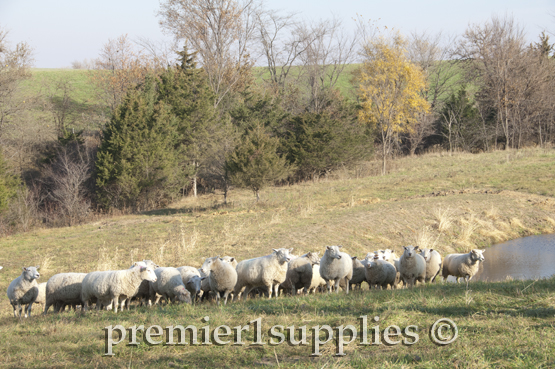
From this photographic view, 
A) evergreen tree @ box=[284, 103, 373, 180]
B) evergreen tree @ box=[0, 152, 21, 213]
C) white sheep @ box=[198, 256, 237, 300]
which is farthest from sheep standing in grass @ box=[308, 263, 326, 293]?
evergreen tree @ box=[284, 103, 373, 180]

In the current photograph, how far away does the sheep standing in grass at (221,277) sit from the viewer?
10445 millimetres

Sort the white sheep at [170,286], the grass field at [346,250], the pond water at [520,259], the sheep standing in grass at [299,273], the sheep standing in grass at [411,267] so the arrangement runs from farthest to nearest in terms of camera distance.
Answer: the pond water at [520,259]
the sheep standing in grass at [411,267]
the sheep standing in grass at [299,273]
the white sheep at [170,286]
the grass field at [346,250]

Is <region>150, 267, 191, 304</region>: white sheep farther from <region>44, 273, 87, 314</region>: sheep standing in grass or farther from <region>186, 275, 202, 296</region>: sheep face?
<region>44, 273, 87, 314</region>: sheep standing in grass

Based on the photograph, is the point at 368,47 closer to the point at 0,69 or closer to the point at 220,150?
the point at 220,150

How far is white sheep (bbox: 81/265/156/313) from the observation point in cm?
994

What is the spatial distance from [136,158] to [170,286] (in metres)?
23.9

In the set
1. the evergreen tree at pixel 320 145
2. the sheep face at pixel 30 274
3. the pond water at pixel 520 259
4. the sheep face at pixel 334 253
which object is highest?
the evergreen tree at pixel 320 145

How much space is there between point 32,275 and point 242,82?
4509 centimetres

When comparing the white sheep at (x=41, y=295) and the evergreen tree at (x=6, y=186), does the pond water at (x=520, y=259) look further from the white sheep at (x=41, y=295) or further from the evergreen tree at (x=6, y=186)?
the evergreen tree at (x=6, y=186)

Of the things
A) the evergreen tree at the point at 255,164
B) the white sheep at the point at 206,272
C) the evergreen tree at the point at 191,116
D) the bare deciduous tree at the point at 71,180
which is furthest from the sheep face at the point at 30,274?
the evergreen tree at the point at 191,116

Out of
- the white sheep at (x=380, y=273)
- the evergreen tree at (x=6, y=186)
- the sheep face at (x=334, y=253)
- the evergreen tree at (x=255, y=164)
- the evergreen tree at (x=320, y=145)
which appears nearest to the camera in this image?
the sheep face at (x=334, y=253)

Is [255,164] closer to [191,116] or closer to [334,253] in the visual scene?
[191,116]

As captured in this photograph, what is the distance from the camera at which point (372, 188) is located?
28.8 meters

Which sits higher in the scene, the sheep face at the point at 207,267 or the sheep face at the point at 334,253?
the sheep face at the point at 334,253
